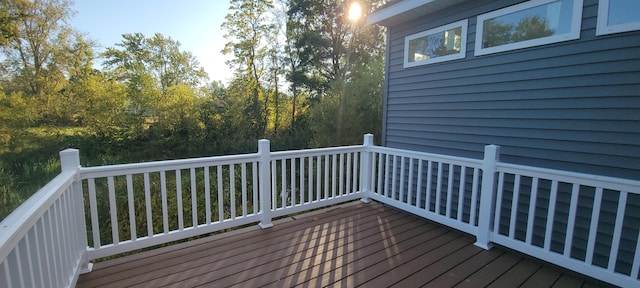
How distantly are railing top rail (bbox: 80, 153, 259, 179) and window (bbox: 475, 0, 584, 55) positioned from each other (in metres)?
2.89

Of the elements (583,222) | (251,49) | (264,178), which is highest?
(251,49)

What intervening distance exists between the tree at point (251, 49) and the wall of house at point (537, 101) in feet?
31.2

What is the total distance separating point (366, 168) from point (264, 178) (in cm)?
154

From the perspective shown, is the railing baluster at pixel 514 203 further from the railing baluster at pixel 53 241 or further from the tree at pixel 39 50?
the tree at pixel 39 50

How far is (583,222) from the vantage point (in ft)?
8.46

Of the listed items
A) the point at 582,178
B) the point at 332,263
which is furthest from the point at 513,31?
the point at 332,263

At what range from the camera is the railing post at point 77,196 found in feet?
6.72

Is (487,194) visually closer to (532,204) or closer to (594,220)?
(532,204)

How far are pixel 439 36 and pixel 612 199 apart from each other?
246 centimetres

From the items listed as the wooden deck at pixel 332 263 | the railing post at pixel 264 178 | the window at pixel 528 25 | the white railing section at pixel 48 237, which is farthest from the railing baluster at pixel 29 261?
the window at pixel 528 25

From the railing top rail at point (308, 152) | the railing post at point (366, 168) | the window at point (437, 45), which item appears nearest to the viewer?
the railing top rail at point (308, 152)

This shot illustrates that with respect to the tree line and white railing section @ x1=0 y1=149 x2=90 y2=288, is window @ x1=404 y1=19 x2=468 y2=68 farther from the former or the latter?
white railing section @ x1=0 y1=149 x2=90 y2=288

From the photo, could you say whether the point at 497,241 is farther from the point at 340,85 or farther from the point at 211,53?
the point at 211,53

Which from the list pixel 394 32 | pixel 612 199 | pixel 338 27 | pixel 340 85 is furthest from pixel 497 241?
pixel 338 27
